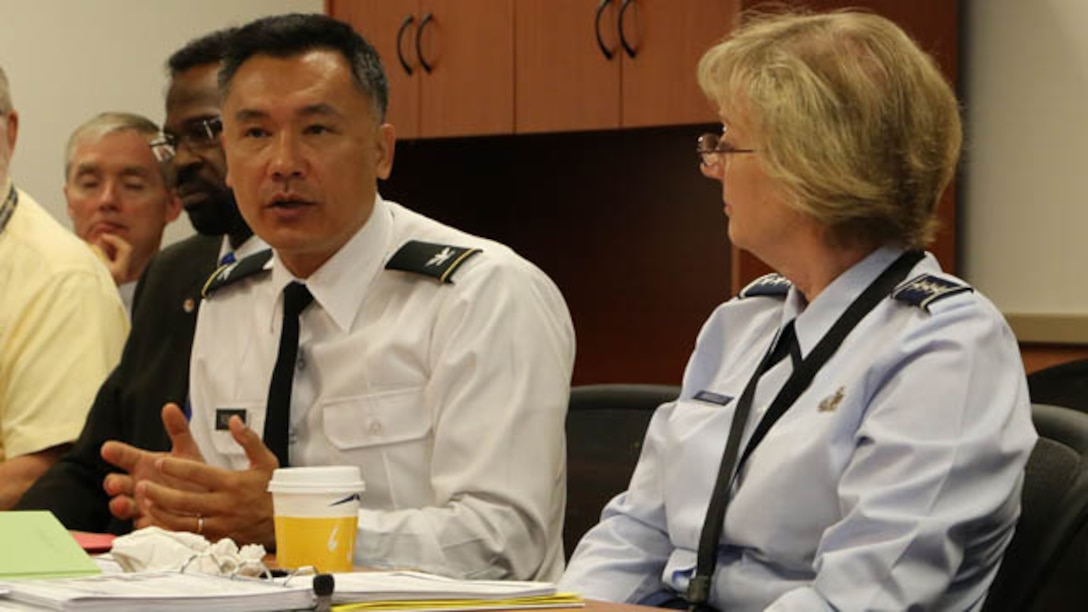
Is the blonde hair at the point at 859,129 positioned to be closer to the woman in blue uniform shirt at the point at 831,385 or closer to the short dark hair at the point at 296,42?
the woman in blue uniform shirt at the point at 831,385

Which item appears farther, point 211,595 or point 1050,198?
point 1050,198

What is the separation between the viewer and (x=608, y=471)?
2203mm

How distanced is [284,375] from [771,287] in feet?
2.35

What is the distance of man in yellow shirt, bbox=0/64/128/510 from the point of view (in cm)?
281

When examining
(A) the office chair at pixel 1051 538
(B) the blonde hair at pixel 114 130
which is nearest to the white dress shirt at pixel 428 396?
(A) the office chair at pixel 1051 538

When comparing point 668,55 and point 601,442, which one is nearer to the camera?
point 601,442

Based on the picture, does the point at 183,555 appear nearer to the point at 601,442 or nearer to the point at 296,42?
the point at 601,442

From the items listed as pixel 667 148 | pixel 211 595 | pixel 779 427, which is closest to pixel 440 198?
pixel 667 148

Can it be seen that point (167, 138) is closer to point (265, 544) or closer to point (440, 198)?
point (440, 198)

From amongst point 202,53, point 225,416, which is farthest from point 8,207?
point 225,416

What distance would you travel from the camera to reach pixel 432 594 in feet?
4.51

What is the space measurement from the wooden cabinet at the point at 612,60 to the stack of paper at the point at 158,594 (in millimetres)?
1928

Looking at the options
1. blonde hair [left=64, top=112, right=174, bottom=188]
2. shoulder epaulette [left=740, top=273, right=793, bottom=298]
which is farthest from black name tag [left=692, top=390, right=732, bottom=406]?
blonde hair [left=64, top=112, right=174, bottom=188]

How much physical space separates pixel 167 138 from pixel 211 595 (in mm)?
2088
